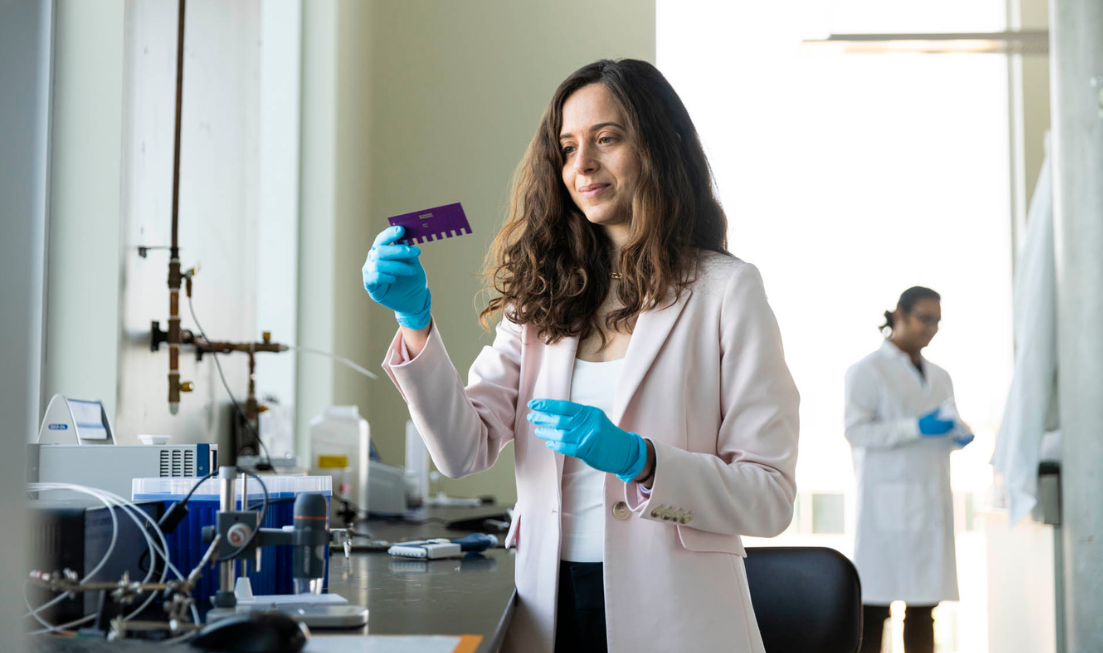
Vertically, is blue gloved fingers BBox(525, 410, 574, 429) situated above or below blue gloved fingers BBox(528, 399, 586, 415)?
below

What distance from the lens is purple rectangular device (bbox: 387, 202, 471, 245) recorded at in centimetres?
124

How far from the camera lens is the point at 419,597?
120cm

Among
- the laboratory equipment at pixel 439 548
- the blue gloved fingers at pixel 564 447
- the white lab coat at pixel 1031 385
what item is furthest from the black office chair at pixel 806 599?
the white lab coat at pixel 1031 385

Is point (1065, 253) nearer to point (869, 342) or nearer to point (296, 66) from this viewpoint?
point (869, 342)

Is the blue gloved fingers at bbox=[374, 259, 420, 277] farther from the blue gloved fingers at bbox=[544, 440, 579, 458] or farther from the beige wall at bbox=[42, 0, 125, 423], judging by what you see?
the beige wall at bbox=[42, 0, 125, 423]

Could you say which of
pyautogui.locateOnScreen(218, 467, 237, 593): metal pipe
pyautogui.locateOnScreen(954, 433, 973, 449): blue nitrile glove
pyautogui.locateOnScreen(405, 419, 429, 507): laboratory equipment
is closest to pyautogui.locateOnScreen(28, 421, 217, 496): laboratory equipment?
pyautogui.locateOnScreen(218, 467, 237, 593): metal pipe

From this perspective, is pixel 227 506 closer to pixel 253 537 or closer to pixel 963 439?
pixel 253 537

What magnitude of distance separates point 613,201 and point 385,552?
825mm

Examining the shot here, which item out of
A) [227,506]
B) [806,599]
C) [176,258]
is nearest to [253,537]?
[227,506]

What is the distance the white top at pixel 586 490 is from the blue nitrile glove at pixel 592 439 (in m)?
0.09

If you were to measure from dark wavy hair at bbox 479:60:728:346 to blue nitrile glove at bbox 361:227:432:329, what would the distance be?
19 centimetres

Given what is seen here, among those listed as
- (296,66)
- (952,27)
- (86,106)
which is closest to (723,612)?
(86,106)

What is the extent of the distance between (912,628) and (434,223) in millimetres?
2766

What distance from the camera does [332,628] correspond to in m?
0.95
